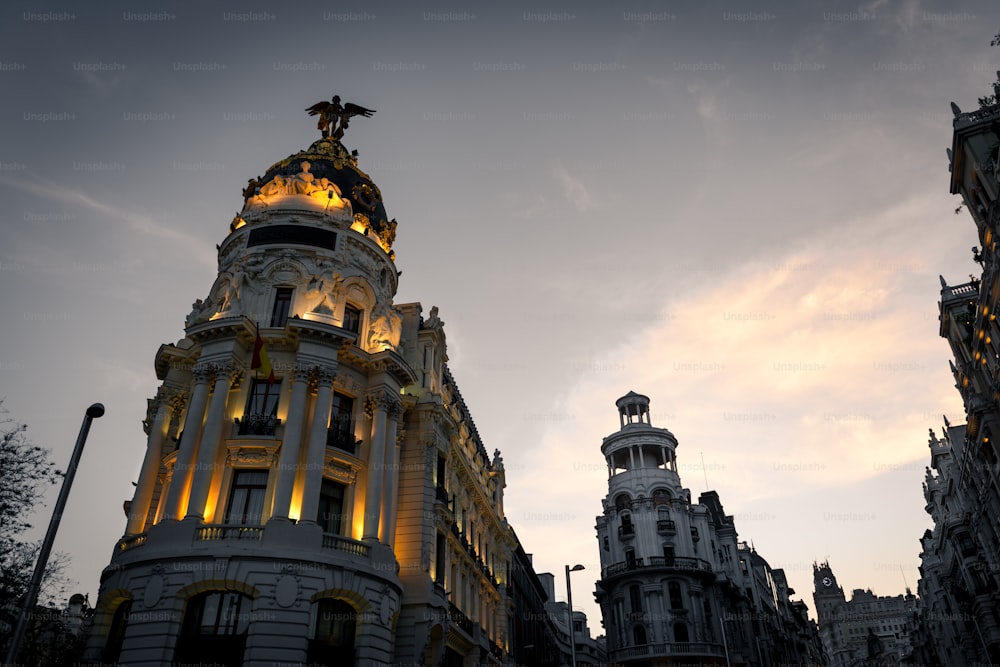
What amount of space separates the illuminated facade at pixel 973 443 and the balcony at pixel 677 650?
22.8 meters

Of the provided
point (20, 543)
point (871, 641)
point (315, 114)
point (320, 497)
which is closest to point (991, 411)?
point (320, 497)

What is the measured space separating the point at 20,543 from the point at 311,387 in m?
13.2

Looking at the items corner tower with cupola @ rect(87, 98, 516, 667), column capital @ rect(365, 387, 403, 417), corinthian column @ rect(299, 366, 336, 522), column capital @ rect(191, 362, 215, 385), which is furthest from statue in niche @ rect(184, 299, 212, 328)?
column capital @ rect(365, 387, 403, 417)

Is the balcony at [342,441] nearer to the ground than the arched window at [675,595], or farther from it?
nearer to the ground

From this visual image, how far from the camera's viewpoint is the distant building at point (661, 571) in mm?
63250

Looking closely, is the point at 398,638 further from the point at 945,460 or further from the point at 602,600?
the point at 945,460

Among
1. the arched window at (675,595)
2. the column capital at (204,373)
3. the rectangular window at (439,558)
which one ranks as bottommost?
the rectangular window at (439,558)

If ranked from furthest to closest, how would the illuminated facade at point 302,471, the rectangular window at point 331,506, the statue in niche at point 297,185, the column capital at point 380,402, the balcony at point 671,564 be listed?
the balcony at point 671,564
the statue in niche at point 297,185
the column capital at point 380,402
the rectangular window at point 331,506
the illuminated facade at point 302,471

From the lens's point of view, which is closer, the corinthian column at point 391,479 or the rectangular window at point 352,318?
the corinthian column at point 391,479

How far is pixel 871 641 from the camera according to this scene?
163 meters

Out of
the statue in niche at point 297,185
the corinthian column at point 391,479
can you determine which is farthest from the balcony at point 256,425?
the statue in niche at point 297,185

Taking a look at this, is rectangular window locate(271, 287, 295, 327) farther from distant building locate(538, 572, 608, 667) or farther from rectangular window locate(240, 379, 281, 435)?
distant building locate(538, 572, 608, 667)

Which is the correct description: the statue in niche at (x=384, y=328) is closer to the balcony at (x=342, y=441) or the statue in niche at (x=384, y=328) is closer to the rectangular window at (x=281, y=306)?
the rectangular window at (x=281, y=306)

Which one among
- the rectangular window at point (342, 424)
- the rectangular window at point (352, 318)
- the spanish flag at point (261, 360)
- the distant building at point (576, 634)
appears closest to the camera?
the spanish flag at point (261, 360)
